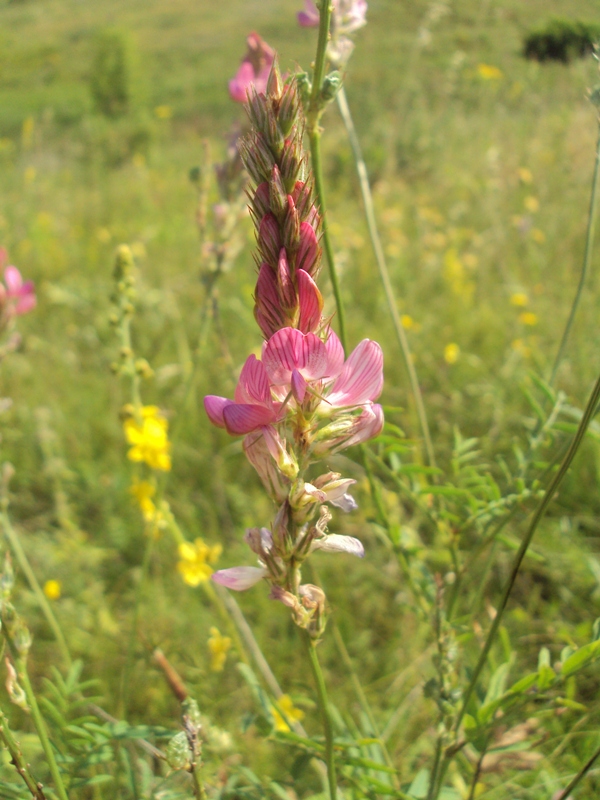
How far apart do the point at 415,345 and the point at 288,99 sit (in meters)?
2.94

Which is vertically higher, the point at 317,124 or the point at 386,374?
the point at 317,124

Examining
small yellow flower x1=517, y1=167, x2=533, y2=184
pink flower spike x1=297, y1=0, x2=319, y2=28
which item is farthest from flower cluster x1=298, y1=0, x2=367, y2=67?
small yellow flower x1=517, y1=167, x2=533, y2=184

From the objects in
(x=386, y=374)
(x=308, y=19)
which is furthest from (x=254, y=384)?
(x=386, y=374)

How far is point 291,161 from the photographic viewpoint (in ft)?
2.17

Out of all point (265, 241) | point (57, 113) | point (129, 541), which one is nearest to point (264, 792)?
point (265, 241)

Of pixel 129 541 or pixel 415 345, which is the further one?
pixel 415 345

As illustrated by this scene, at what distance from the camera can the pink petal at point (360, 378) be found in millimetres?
764

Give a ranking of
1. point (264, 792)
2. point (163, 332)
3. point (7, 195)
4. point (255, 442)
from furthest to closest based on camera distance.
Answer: point (7, 195) < point (163, 332) < point (264, 792) < point (255, 442)

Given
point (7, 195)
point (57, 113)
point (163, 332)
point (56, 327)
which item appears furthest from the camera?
point (57, 113)

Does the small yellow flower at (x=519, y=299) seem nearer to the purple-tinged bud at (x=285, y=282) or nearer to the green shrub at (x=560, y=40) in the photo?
the green shrub at (x=560, y=40)

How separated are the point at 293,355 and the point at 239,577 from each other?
A: 280mm

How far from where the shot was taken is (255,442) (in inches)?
30.1

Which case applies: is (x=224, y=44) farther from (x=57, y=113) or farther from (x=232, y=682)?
(x=232, y=682)

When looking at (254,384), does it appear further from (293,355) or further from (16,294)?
(16,294)
